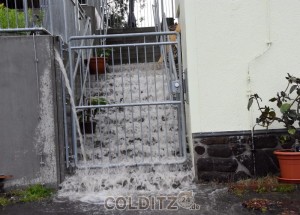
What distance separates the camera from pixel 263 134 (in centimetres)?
580

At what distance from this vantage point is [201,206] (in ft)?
16.4

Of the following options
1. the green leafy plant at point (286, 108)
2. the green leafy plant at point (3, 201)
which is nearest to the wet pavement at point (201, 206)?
the green leafy plant at point (3, 201)

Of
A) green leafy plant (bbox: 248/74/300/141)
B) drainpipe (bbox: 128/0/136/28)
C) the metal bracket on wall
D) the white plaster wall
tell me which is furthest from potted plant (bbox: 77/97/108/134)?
drainpipe (bbox: 128/0/136/28)

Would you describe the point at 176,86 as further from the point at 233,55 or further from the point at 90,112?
the point at 90,112

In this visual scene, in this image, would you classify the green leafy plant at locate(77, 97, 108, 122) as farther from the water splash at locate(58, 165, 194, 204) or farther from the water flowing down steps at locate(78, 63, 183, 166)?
the water splash at locate(58, 165, 194, 204)

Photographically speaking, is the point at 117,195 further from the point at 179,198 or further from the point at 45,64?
the point at 45,64

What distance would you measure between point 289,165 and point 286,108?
694 millimetres

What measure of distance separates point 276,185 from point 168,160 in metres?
1.53

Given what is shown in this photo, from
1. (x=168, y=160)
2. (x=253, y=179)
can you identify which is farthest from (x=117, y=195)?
(x=253, y=179)

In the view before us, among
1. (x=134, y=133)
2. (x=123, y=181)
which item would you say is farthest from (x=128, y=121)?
(x=123, y=181)

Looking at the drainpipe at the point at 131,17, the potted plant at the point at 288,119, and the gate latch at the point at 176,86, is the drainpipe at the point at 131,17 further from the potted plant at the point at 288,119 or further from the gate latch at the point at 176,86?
the potted plant at the point at 288,119

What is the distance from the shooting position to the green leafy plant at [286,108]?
5457mm

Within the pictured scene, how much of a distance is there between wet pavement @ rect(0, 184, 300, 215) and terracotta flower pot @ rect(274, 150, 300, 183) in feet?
0.55

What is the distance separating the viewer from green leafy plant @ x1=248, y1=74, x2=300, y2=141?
5457 mm
